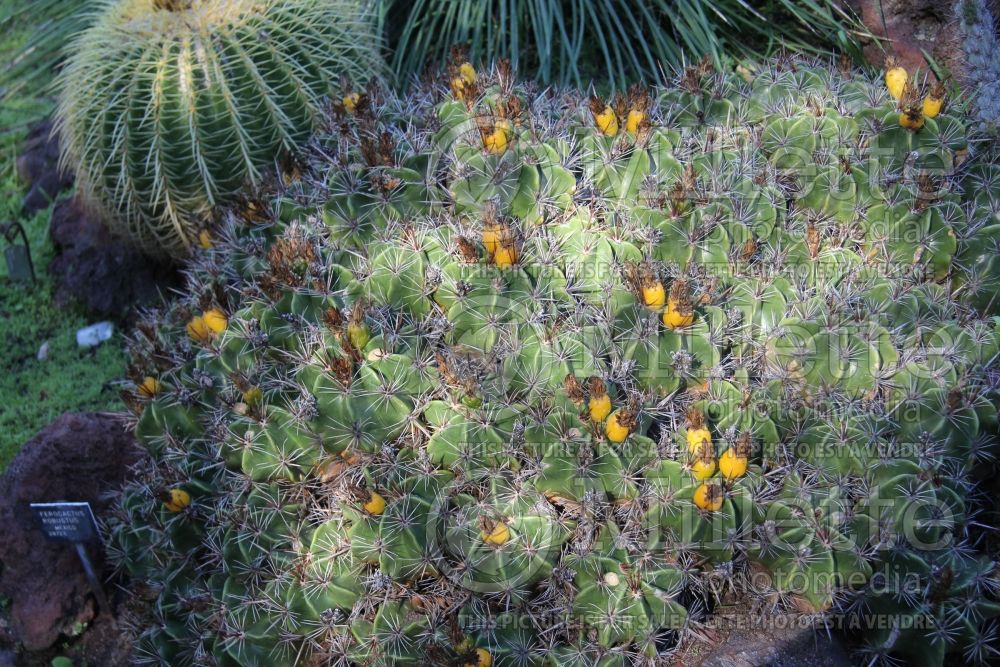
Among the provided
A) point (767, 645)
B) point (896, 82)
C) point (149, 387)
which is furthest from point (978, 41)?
point (149, 387)

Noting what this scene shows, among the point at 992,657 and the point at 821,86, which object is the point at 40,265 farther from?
the point at 992,657

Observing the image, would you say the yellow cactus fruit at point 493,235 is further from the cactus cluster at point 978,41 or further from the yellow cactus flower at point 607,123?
the cactus cluster at point 978,41

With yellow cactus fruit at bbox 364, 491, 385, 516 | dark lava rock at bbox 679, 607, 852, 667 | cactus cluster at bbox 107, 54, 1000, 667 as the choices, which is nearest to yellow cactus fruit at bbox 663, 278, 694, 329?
cactus cluster at bbox 107, 54, 1000, 667

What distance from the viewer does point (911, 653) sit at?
2232 mm

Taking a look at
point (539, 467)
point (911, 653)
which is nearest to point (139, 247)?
point (539, 467)

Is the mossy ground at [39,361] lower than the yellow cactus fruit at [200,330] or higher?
lower

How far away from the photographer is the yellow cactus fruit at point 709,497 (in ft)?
7.07

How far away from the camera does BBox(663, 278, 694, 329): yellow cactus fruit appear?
7.68 ft

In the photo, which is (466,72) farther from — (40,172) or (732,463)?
(40,172)

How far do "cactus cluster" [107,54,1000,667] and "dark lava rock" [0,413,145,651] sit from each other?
432 mm

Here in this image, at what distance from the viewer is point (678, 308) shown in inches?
92.3

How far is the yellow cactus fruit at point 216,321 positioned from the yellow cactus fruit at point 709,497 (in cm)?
152

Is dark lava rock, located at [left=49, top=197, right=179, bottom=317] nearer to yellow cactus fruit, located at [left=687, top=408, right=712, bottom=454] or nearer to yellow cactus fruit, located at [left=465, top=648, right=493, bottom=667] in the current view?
yellow cactus fruit, located at [left=465, top=648, right=493, bottom=667]

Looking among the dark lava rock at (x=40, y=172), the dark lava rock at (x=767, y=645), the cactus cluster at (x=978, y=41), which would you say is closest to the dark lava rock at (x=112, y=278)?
the dark lava rock at (x=40, y=172)
